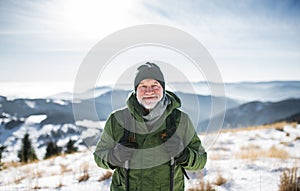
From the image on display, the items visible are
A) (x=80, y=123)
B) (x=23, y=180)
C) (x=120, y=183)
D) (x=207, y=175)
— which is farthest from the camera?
(x=23, y=180)

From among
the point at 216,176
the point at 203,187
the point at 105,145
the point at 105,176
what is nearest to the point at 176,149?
the point at 105,145

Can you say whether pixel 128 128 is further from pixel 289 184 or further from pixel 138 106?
pixel 289 184

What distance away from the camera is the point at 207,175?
587 centimetres

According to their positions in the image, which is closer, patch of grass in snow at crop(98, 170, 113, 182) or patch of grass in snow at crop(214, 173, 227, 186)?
patch of grass in snow at crop(214, 173, 227, 186)

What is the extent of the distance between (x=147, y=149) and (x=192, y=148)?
1.56ft

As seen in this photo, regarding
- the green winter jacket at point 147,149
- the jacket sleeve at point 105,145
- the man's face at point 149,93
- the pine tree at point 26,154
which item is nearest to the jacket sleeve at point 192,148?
the green winter jacket at point 147,149

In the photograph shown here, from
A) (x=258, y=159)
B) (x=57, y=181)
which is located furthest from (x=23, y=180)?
(x=258, y=159)

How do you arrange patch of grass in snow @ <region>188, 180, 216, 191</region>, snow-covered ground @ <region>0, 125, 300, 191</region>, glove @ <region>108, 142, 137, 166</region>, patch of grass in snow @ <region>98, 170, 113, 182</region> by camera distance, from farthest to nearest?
patch of grass in snow @ <region>98, 170, 113, 182</region>
snow-covered ground @ <region>0, 125, 300, 191</region>
patch of grass in snow @ <region>188, 180, 216, 191</region>
glove @ <region>108, 142, 137, 166</region>

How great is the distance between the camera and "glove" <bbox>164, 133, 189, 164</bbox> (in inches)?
101

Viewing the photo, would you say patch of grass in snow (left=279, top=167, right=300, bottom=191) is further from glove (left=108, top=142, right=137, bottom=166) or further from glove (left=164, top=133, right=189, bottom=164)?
glove (left=108, top=142, right=137, bottom=166)

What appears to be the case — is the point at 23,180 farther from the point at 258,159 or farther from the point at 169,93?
the point at 258,159

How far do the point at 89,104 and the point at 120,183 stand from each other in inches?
40.4

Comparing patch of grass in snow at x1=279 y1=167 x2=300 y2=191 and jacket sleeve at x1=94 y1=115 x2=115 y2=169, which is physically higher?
jacket sleeve at x1=94 y1=115 x2=115 y2=169

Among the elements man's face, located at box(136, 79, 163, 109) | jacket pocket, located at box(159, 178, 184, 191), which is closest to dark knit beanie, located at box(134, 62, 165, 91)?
man's face, located at box(136, 79, 163, 109)
